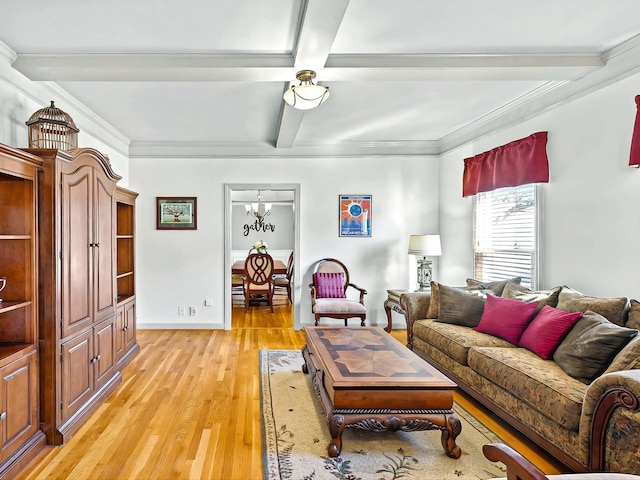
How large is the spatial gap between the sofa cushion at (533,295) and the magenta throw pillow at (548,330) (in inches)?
9.1

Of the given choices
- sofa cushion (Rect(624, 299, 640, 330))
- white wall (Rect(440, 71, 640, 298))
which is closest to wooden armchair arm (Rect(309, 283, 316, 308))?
white wall (Rect(440, 71, 640, 298))

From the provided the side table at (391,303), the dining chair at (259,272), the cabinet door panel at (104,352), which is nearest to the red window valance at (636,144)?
the side table at (391,303)

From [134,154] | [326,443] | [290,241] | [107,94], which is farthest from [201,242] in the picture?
[290,241]

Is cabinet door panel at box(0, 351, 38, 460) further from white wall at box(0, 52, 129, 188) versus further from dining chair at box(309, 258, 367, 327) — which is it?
dining chair at box(309, 258, 367, 327)

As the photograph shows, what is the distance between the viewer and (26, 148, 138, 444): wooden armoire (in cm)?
246

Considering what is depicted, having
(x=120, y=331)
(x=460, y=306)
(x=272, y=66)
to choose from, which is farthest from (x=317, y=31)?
(x=120, y=331)

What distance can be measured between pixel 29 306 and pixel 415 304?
3.31m

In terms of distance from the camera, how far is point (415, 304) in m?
4.16

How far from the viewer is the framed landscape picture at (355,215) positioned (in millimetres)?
5559

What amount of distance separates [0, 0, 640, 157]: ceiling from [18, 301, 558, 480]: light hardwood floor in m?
2.51

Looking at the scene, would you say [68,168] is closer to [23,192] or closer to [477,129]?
[23,192]

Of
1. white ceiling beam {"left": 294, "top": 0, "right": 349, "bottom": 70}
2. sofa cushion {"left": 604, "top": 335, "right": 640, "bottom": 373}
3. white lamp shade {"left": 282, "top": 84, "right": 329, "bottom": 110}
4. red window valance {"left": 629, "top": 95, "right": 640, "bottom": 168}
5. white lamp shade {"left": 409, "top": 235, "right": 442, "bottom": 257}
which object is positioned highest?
white ceiling beam {"left": 294, "top": 0, "right": 349, "bottom": 70}

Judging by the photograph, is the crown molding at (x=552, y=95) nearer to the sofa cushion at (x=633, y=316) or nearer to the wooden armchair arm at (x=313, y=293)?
the sofa cushion at (x=633, y=316)

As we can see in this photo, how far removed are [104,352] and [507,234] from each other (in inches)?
157
